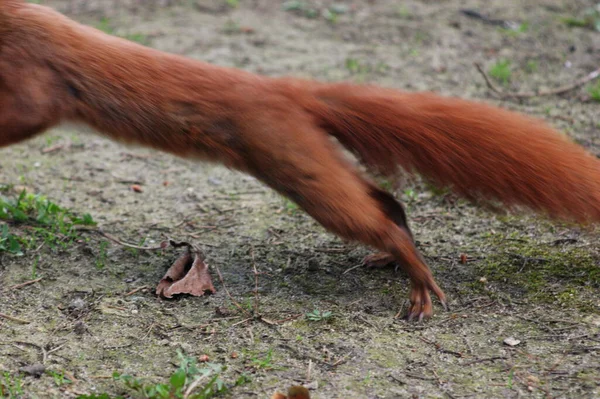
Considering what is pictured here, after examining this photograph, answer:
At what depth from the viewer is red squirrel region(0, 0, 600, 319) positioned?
10.9 ft

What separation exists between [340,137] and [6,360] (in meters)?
1.68

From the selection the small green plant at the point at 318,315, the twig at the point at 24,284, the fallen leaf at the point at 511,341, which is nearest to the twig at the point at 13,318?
the twig at the point at 24,284

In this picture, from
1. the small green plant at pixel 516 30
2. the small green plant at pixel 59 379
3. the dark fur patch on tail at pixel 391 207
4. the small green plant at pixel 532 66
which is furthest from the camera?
the small green plant at pixel 516 30

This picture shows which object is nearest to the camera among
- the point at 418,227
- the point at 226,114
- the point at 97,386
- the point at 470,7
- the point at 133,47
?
the point at 97,386

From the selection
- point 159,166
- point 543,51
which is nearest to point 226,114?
point 159,166

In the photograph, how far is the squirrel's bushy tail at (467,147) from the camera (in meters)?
3.32

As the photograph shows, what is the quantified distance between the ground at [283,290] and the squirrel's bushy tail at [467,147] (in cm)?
17

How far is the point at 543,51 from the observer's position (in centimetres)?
657

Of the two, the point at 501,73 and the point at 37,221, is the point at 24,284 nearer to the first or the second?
the point at 37,221

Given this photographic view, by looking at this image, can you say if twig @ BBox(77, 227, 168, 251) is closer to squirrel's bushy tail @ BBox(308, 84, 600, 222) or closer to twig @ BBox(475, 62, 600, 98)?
squirrel's bushy tail @ BBox(308, 84, 600, 222)

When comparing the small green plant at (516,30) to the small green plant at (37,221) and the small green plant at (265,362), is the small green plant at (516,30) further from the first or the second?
the small green plant at (265,362)

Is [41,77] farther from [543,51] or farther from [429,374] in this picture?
[543,51]

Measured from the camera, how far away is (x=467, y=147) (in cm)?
340

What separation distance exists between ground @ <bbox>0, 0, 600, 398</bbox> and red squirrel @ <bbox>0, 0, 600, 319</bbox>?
201mm
